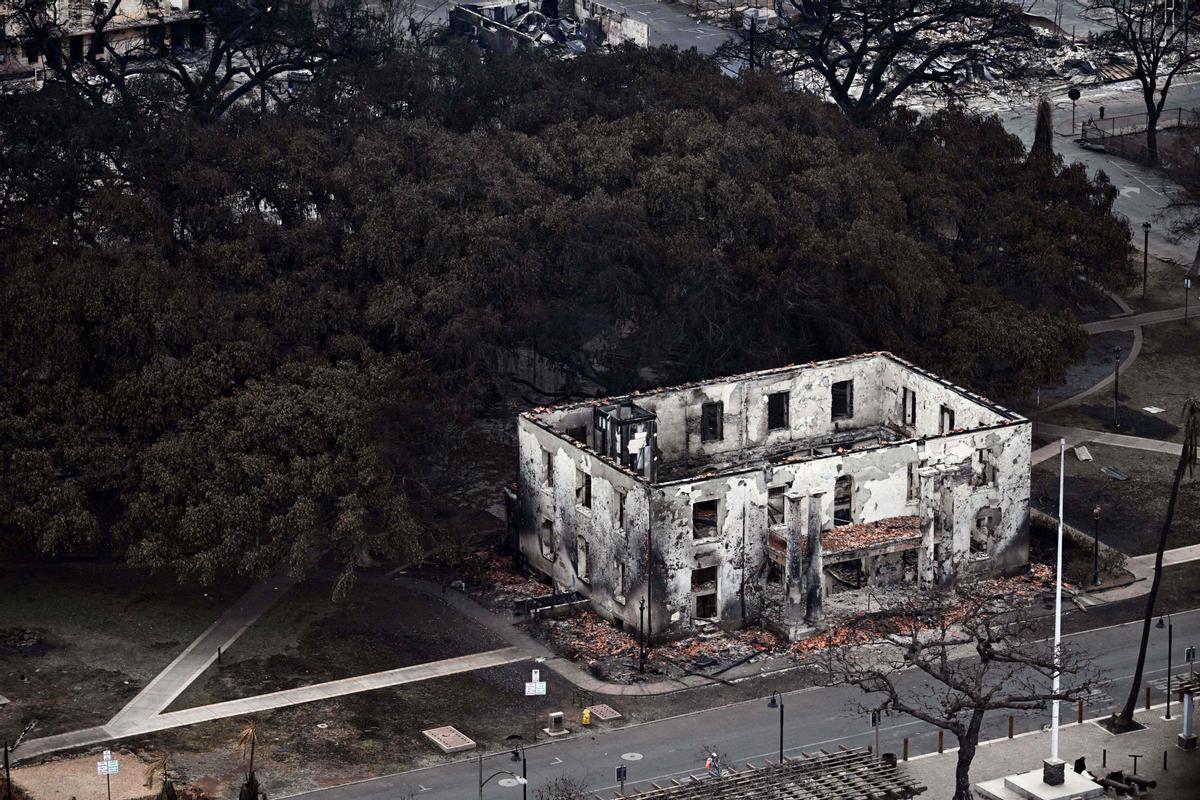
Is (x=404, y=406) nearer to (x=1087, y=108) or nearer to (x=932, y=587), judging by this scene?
(x=932, y=587)

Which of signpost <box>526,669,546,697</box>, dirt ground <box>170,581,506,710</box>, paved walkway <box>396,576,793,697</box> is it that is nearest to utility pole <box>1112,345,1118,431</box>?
paved walkway <box>396,576,793,697</box>

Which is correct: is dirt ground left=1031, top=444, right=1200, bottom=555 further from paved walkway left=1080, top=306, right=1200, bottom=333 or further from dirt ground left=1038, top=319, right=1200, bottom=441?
paved walkway left=1080, top=306, right=1200, bottom=333

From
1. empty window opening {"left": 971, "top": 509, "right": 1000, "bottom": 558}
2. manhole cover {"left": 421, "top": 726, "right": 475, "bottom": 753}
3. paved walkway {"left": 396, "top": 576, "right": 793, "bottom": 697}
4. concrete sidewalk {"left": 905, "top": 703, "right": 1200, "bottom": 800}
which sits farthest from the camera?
empty window opening {"left": 971, "top": 509, "right": 1000, "bottom": 558}

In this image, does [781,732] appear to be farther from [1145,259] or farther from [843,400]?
[1145,259]

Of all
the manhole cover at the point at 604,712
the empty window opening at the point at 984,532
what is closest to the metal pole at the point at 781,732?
the manhole cover at the point at 604,712

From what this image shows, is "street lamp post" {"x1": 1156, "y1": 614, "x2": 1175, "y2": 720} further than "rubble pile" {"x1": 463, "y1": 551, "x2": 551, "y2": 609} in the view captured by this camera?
No

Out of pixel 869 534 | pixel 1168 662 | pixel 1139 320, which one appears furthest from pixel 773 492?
pixel 1139 320
